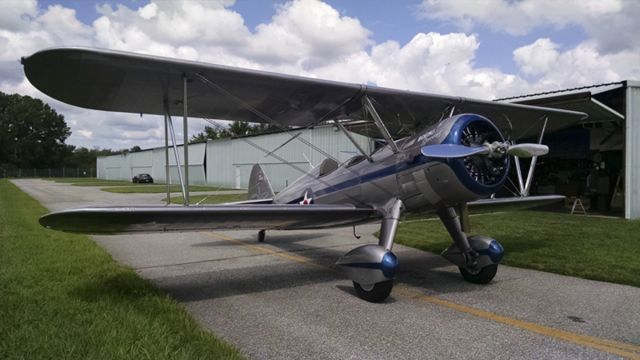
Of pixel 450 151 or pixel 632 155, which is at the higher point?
pixel 632 155

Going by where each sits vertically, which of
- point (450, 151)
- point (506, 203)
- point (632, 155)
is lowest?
point (506, 203)

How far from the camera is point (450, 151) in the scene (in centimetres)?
513

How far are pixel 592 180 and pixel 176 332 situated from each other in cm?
1835

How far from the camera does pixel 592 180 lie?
58.9 ft

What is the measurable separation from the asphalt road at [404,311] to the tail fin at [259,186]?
2.39m

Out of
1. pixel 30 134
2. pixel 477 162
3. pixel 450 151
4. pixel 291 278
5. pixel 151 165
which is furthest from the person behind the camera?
pixel 30 134

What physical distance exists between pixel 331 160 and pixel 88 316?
171 inches

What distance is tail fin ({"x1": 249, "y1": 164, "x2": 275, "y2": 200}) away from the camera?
1035cm

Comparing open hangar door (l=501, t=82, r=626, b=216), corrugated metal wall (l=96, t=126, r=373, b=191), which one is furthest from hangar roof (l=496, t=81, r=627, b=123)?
corrugated metal wall (l=96, t=126, r=373, b=191)

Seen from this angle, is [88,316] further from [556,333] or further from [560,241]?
[560,241]

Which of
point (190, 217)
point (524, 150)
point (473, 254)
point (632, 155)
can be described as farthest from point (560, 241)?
point (190, 217)

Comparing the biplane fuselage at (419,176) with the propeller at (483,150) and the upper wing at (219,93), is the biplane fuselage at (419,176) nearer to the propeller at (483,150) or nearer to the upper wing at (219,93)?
the propeller at (483,150)

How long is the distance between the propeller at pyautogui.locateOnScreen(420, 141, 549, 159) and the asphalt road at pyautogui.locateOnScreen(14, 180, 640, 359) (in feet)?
5.57

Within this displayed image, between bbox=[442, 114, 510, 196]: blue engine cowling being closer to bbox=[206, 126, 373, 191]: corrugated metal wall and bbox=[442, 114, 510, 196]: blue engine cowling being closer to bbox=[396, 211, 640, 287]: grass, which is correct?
bbox=[396, 211, 640, 287]: grass
